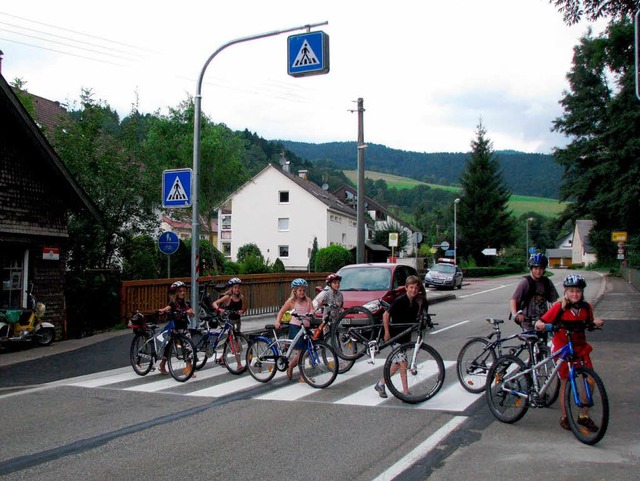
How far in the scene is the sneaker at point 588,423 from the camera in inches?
243

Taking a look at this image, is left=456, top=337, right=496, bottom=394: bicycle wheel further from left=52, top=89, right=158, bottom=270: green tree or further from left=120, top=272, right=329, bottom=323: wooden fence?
left=52, top=89, right=158, bottom=270: green tree

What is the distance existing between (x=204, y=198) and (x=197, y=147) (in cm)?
4476

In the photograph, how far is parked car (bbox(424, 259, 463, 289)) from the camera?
3797 centimetres

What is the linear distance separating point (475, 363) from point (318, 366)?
2.22m

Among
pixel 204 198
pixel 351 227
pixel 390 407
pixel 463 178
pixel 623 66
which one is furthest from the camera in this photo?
pixel 463 178

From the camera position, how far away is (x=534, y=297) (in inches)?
336

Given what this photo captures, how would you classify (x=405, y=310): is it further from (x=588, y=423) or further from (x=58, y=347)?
(x=58, y=347)

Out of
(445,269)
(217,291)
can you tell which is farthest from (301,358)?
(445,269)

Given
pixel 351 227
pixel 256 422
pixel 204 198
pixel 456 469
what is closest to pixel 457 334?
pixel 256 422

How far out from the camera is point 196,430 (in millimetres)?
7035

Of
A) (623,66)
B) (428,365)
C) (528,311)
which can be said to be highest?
(623,66)

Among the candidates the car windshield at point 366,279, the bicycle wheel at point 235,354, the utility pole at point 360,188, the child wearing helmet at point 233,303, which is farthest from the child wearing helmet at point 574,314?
the utility pole at point 360,188

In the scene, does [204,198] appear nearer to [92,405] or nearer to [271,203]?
[271,203]

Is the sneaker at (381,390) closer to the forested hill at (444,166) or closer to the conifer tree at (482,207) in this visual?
the conifer tree at (482,207)
